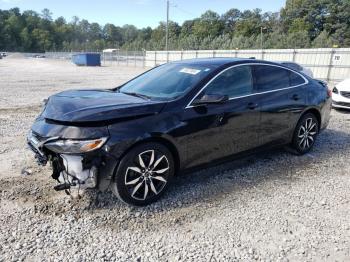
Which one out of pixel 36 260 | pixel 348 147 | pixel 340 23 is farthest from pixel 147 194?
pixel 340 23

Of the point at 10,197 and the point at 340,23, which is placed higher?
the point at 340,23

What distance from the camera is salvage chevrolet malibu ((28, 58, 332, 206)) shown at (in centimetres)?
339

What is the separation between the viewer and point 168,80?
14.7ft

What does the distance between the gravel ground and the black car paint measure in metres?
0.41

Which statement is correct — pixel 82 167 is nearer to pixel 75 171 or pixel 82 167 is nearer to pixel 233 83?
pixel 75 171

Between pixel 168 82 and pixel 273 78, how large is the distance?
1662 mm

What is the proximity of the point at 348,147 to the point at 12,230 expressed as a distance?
5.57 meters

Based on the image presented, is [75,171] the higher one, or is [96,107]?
[96,107]

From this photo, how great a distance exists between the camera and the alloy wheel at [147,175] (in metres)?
3.58

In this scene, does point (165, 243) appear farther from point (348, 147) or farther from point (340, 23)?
point (340, 23)

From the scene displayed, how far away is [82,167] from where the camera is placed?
11.0 ft

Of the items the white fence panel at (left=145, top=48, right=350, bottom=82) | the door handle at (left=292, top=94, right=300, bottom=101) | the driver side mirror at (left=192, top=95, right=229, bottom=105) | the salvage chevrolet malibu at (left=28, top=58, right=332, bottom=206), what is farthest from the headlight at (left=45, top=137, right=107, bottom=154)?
the white fence panel at (left=145, top=48, right=350, bottom=82)

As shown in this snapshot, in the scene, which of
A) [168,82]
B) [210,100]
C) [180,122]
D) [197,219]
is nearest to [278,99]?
[210,100]

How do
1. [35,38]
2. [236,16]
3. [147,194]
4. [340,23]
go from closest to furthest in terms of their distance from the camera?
[147,194]
[340,23]
[236,16]
[35,38]
